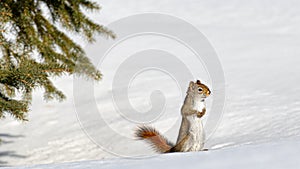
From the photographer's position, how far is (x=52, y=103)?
7.38 m

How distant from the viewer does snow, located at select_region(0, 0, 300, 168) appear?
8.25ft

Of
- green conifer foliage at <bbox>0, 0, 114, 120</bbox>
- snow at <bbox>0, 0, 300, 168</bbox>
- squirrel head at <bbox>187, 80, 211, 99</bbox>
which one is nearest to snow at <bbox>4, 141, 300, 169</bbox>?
snow at <bbox>0, 0, 300, 168</bbox>

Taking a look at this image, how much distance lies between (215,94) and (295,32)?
422cm

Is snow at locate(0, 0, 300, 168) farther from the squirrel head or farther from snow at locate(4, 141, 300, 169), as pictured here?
the squirrel head

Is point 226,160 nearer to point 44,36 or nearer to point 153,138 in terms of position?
point 153,138

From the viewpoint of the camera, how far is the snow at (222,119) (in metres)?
2.52

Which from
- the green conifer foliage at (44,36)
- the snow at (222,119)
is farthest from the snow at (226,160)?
the green conifer foliage at (44,36)

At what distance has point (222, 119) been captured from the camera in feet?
18.0

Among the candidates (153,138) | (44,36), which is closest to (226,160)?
(153,138)

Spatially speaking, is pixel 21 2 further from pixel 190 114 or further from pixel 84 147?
pixel 190 114

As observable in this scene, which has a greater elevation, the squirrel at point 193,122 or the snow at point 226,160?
the squirrel at point 193,122

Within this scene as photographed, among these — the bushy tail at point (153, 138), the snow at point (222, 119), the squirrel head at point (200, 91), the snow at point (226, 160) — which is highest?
the snow at point (222, 119)

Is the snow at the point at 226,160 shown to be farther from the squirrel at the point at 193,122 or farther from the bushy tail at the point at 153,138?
the bushy tail at the point at 153,138

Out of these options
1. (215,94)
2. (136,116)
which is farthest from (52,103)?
(215,94)
